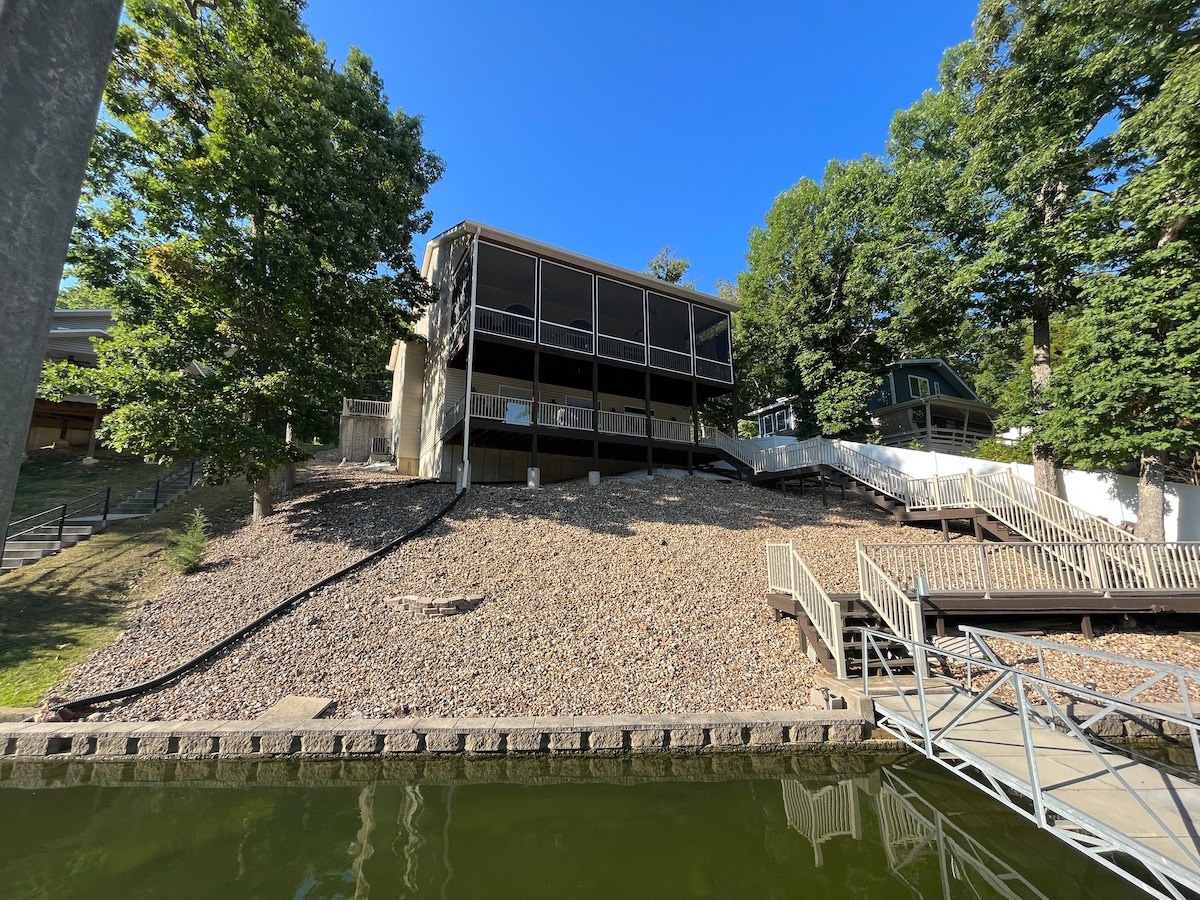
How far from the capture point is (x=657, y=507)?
13.4 metres

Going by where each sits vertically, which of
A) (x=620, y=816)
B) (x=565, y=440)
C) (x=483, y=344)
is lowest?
(x=620, y=816)

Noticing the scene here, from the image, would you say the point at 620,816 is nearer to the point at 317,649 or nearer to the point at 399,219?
the point at 317,649

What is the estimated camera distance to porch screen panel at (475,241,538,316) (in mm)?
16703

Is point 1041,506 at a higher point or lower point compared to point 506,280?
lower

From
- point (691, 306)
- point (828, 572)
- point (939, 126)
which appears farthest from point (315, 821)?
point (939, 126)

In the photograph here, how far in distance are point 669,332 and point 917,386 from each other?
525 inches

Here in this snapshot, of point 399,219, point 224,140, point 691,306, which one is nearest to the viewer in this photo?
point 224,140

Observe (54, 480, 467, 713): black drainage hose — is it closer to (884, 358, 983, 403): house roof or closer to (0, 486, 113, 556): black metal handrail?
(0, 486, 113, 556): black metal handrail

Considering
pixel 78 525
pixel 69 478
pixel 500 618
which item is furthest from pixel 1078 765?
pixel 69 478

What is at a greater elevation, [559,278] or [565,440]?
[559,278]

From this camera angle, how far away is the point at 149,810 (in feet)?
15.8

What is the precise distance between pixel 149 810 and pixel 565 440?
12595 mm

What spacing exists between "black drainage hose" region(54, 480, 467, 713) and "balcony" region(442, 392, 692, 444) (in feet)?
17.0

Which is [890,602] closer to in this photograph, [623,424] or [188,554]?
[623,424]
